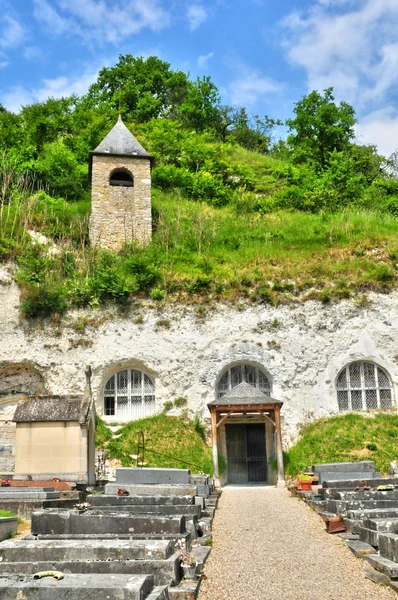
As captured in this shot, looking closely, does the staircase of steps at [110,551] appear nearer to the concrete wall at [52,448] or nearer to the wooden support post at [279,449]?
the concrete wall at [52,448]

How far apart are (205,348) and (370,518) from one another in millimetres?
15285

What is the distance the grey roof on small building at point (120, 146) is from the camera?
30.5 metres

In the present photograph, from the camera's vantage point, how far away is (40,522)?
331 inches

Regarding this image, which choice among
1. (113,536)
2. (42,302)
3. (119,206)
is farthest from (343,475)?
(119,206)

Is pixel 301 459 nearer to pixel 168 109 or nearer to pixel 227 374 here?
pixel 227 374

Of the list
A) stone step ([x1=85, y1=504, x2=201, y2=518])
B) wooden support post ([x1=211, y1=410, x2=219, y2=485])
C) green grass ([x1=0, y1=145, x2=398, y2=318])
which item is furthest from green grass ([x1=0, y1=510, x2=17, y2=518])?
green grass ([x1=0, y1=145, x2=398, y2=318])

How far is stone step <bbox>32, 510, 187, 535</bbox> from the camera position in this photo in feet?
27.2

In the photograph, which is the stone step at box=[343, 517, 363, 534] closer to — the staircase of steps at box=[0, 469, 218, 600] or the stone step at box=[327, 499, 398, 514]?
the stone step at box=[327, 499, 398, 514]

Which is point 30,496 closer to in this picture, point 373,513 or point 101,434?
point 373,513

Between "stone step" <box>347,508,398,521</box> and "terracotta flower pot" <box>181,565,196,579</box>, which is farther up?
"stone step" <box>347,508,398,521</box>

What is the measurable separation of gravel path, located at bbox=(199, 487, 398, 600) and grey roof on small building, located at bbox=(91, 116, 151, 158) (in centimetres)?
2161

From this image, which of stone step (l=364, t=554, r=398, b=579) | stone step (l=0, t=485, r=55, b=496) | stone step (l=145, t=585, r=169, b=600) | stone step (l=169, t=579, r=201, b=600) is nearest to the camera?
stone step (l=145, t=585, r=169, b=600)

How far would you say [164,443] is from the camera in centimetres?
2222

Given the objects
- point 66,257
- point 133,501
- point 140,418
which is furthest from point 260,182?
point 133,501
